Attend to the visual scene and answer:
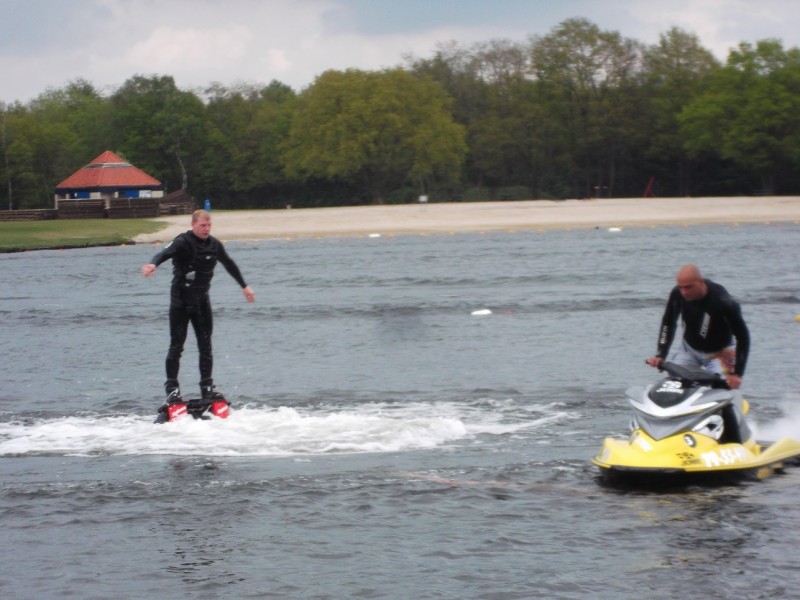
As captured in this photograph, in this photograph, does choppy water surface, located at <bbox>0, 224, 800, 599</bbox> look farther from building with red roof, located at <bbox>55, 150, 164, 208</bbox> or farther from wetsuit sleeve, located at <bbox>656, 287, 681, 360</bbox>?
building with red roof, located at <bbox>55, 150, 164, 208</bbox>

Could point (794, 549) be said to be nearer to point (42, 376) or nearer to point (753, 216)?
point (42, 376)

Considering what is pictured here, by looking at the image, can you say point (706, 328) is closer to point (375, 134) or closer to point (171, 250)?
point (171, 250)

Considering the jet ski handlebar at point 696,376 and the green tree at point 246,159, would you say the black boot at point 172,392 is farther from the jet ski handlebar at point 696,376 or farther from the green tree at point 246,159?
the green tree at point 246,159

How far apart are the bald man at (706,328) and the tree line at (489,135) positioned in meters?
77.9

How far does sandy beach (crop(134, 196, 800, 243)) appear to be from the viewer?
190 feet

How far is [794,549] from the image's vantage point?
8078 mm

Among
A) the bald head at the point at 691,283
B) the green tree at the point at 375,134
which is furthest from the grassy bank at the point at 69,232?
the bald head at the point at 691,283

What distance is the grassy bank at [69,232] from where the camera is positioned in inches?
2125

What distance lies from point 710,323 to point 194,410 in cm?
560

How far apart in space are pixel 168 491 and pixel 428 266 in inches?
1080

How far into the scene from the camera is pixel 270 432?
39.9 feet

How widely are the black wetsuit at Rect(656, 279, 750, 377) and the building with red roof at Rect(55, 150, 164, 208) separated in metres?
75.4

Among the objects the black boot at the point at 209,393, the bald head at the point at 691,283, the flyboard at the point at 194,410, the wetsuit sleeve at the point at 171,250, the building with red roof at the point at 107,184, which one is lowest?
the flyboard at the point at 194,410

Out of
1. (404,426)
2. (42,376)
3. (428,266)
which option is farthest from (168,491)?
(428,266)
